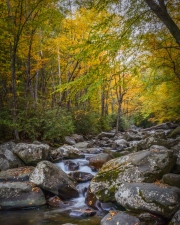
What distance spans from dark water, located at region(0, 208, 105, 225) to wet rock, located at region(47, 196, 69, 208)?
298 mm

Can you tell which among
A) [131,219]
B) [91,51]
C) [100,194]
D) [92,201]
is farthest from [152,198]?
[91,51]

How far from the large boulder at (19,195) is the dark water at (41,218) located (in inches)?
8.2

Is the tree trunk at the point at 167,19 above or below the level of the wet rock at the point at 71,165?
above

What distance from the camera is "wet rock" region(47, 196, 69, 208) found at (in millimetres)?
5420

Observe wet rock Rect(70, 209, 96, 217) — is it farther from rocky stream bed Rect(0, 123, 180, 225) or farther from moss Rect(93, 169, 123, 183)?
moss Rect(93, 169, 123, 183)

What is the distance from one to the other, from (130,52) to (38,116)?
6.49m

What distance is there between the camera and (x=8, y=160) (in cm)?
718

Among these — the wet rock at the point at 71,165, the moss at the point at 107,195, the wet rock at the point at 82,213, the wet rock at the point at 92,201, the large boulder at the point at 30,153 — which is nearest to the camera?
the wet rock at the point at 82,213

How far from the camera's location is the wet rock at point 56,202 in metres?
5.42

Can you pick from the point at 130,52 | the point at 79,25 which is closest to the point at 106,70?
the point at 130,52

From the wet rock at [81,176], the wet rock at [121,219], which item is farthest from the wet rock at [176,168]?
the wet rock at [81,176]

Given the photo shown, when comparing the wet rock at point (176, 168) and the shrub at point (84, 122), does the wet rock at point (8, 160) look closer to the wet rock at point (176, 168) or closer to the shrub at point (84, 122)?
the wet rock at point (176, 168)

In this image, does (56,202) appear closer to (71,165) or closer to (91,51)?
(71,165)

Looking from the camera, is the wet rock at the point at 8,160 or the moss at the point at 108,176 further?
the wet rock at the point at 8,160
